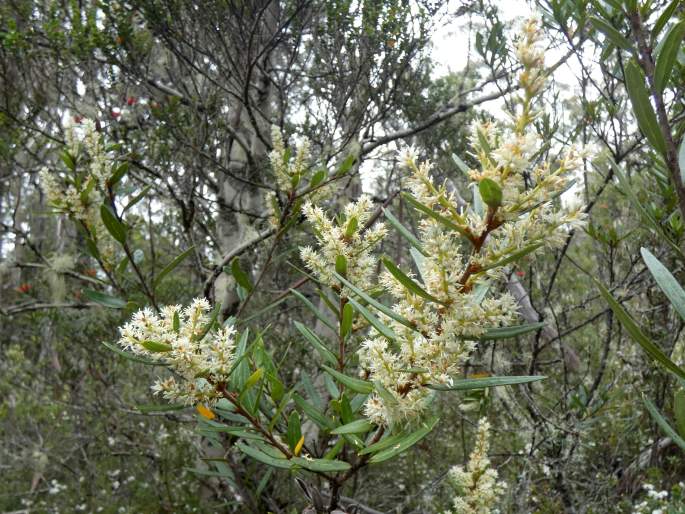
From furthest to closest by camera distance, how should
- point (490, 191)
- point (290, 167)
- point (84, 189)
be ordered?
point (290, 167) < point (84, 189) < point (490, 191)

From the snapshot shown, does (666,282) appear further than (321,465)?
No

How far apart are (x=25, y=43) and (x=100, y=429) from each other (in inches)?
154

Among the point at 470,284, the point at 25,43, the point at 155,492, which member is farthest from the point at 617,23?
the point at 155,492

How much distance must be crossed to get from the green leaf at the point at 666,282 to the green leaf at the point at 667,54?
0.79ft

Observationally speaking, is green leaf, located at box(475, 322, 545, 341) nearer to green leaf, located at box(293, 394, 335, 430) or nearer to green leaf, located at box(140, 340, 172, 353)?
green leaf, located at box(293, 394, 335, 430)

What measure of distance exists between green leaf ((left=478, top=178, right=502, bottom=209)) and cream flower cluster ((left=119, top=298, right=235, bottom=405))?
56 cm

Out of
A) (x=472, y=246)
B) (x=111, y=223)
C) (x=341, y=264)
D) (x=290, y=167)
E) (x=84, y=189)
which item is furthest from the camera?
(x=290, y=167)

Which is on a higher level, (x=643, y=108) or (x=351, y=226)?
(x=351, y=226)

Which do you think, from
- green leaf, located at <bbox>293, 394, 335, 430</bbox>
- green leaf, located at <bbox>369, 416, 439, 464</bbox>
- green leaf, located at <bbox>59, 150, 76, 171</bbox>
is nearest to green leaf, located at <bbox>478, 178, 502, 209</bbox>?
green leaf, located at <bbox>369, 416, 439, 464</bbox>

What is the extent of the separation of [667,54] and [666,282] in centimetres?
32

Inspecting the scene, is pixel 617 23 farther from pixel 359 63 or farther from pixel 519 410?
pixel 519 410

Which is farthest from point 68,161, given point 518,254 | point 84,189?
point 518,254

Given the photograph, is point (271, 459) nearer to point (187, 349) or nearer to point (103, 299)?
point (187, 349)

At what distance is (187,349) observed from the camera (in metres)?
1.00
